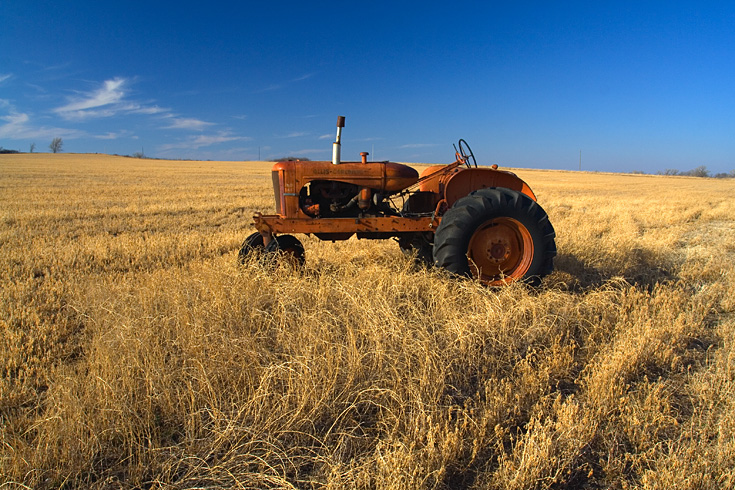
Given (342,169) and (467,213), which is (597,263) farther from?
(342,169)

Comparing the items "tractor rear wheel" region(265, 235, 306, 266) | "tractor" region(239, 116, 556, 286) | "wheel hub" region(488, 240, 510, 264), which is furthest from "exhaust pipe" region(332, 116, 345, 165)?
"wheel hub" region(488, 240, 510, 264)

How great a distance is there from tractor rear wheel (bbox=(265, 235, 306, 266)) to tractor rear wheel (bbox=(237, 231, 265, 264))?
21 cm

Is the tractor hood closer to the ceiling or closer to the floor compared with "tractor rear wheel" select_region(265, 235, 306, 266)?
closer to the ceiling

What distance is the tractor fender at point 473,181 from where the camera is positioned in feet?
16.7

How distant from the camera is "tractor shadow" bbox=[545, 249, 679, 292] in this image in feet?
15.9

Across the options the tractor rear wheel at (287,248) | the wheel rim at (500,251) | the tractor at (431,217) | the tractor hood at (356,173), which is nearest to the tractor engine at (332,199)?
the tractor at (431,217)

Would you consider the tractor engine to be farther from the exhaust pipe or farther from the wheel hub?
the wheel hub

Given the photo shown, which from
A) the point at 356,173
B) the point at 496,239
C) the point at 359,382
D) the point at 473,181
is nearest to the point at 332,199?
the point at 356,173

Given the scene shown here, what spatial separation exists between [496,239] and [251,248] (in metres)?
2.76

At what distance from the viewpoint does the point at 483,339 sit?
309 centimetres

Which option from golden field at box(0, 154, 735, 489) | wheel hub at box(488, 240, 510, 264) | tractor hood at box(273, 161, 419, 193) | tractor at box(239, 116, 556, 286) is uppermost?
tractor hood at box(273, 161, 419, 193)

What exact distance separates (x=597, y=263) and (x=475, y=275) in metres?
2.35

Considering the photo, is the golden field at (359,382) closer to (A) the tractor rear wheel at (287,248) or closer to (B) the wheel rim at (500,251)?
(A) the tractor rear wheel at (287,248)

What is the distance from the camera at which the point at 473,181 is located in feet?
17.0
